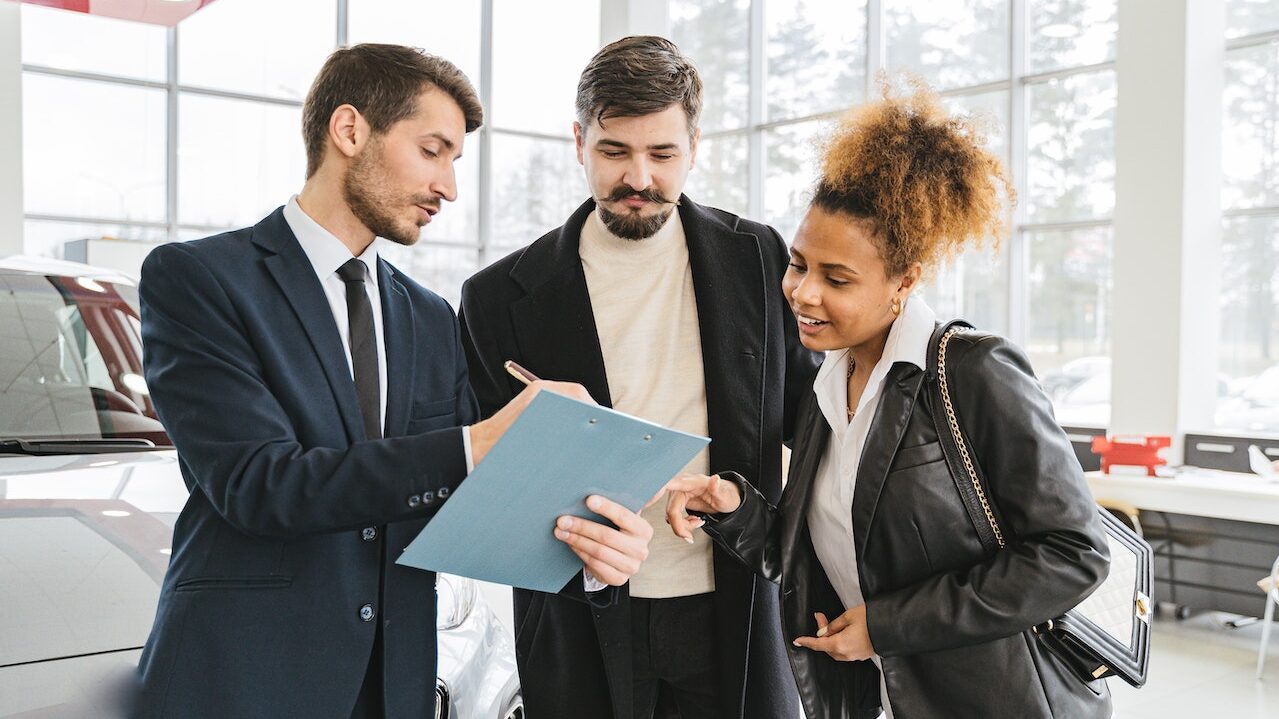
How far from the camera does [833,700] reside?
1.62 meters

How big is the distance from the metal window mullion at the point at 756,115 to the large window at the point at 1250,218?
4.44 meters

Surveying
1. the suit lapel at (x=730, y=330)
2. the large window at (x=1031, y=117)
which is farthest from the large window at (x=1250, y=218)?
the suit lapel at (x=730, y=330)

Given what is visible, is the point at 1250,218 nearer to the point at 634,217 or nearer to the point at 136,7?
the point at 634,217

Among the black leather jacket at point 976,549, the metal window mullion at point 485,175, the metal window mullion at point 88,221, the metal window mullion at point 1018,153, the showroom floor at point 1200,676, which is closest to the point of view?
the black leather jacket at point 976,549

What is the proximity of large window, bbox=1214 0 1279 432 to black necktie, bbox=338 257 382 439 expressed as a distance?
6.70 metres

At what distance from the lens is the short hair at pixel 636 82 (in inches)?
71.3

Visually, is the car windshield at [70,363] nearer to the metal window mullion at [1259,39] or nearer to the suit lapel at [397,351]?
the suit lapel at [397,351]

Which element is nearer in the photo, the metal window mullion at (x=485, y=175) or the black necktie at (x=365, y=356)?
the black necktie at (x=365, y=356)

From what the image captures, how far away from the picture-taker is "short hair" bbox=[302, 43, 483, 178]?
1.41 m

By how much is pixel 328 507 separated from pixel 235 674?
9.2 inches

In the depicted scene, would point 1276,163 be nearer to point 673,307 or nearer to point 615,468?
point 673,307

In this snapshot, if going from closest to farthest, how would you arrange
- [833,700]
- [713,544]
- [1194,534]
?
[833,700] < [713,544] < [1194,534]

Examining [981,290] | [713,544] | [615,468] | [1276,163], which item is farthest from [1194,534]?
[615,468]

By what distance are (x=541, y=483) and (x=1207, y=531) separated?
515cm
